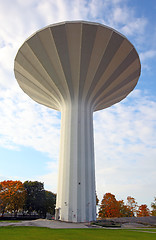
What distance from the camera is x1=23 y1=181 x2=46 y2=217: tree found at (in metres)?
35.9

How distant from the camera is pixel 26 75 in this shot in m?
20.7

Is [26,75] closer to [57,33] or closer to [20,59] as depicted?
[20,59]

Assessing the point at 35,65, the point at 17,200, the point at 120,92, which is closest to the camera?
the point at 35,65

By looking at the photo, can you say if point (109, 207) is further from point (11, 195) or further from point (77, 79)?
point (77, 79)

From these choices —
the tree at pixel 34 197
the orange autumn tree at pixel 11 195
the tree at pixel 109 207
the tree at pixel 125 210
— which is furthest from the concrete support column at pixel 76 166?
the tree at pixel 125 210

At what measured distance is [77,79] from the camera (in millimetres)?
19250

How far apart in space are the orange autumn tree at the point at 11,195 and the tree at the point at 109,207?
58.9ft

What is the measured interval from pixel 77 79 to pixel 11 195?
81.3 feet

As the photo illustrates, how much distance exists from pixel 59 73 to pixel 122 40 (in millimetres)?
6531

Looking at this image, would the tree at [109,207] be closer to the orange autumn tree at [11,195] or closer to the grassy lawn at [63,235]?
the orange autumn tree at [11,195]

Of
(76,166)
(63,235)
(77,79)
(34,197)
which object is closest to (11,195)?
(34,197)

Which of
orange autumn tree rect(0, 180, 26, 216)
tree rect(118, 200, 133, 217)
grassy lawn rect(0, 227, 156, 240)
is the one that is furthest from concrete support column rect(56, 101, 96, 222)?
tree rect(118, 200, 133, 217)

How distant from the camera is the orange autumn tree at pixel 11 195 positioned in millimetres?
32844

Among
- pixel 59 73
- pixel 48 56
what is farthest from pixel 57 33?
pixel 59 73
